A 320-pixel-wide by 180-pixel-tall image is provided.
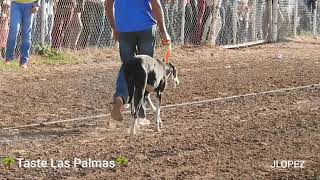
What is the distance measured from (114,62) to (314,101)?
569 cm

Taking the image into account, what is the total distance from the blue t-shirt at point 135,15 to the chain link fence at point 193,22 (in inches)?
238

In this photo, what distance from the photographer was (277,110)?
8.84m

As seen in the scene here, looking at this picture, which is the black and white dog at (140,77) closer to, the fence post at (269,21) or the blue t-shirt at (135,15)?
the blue t-shirt at (135,15)

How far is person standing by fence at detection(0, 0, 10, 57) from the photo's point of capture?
1323 cm

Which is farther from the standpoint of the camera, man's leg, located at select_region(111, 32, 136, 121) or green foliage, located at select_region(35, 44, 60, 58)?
green foliage, located at select_region(35, 44, 60, 58)

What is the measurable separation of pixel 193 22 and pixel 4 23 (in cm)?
566

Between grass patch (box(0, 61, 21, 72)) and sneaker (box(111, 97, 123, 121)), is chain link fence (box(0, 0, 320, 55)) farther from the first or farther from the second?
sneaker (box(111, 97, 123, 121))

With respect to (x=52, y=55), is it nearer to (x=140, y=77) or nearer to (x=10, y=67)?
(x=10, y=67)

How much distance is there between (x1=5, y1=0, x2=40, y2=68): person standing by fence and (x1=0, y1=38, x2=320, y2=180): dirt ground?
41 cm

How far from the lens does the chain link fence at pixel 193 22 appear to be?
14.3m

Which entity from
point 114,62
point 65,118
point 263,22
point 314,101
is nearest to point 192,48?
point 114,62

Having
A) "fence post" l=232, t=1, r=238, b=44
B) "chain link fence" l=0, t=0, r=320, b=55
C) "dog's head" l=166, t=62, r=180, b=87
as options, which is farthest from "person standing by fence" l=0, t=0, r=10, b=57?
"fence post" l=232, t=1, r=238, b=44

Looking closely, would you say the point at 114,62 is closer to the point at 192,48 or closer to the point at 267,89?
the point at 192,48

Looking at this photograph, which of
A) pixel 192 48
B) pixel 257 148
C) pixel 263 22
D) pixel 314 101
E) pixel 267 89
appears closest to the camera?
pixel 257 148
